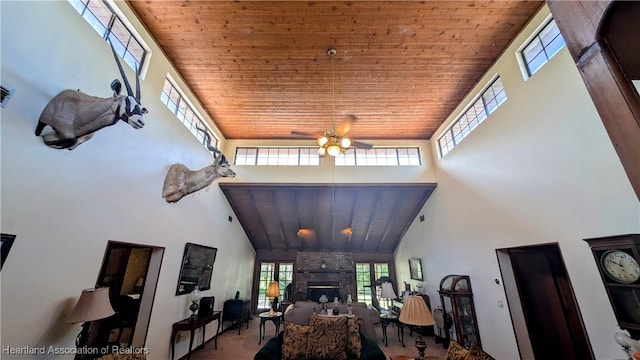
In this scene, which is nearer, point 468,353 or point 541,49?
point 468,353

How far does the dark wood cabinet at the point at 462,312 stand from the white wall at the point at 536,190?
15cm

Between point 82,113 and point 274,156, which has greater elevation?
point 274,156

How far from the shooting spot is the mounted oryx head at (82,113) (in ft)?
7.17

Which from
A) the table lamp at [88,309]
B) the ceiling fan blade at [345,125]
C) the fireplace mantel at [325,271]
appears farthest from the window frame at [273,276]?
the ceiling fan blade at [345,125]

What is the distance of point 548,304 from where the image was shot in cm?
371

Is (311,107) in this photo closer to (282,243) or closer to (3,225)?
(3,225)

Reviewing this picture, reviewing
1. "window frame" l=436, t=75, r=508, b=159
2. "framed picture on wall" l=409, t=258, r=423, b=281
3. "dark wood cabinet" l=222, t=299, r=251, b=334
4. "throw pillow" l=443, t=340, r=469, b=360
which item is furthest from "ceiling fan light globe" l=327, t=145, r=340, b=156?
"dark wood cabinet" l=222, t=299, r=251, b=334

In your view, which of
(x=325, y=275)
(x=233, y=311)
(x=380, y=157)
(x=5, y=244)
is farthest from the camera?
(x=325, y=275)

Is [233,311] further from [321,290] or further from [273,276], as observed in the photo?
[321,290]

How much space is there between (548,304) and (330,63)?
5.22 metres

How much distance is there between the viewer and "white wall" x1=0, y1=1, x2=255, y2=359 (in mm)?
1944

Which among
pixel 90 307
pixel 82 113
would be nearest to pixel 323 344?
pixel 90 307

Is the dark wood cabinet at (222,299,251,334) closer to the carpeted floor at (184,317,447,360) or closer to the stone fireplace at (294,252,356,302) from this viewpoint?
the carpeted floor at (184,317,447,360)

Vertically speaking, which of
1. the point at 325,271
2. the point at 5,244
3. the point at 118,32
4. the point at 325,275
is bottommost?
the point at 325,275
